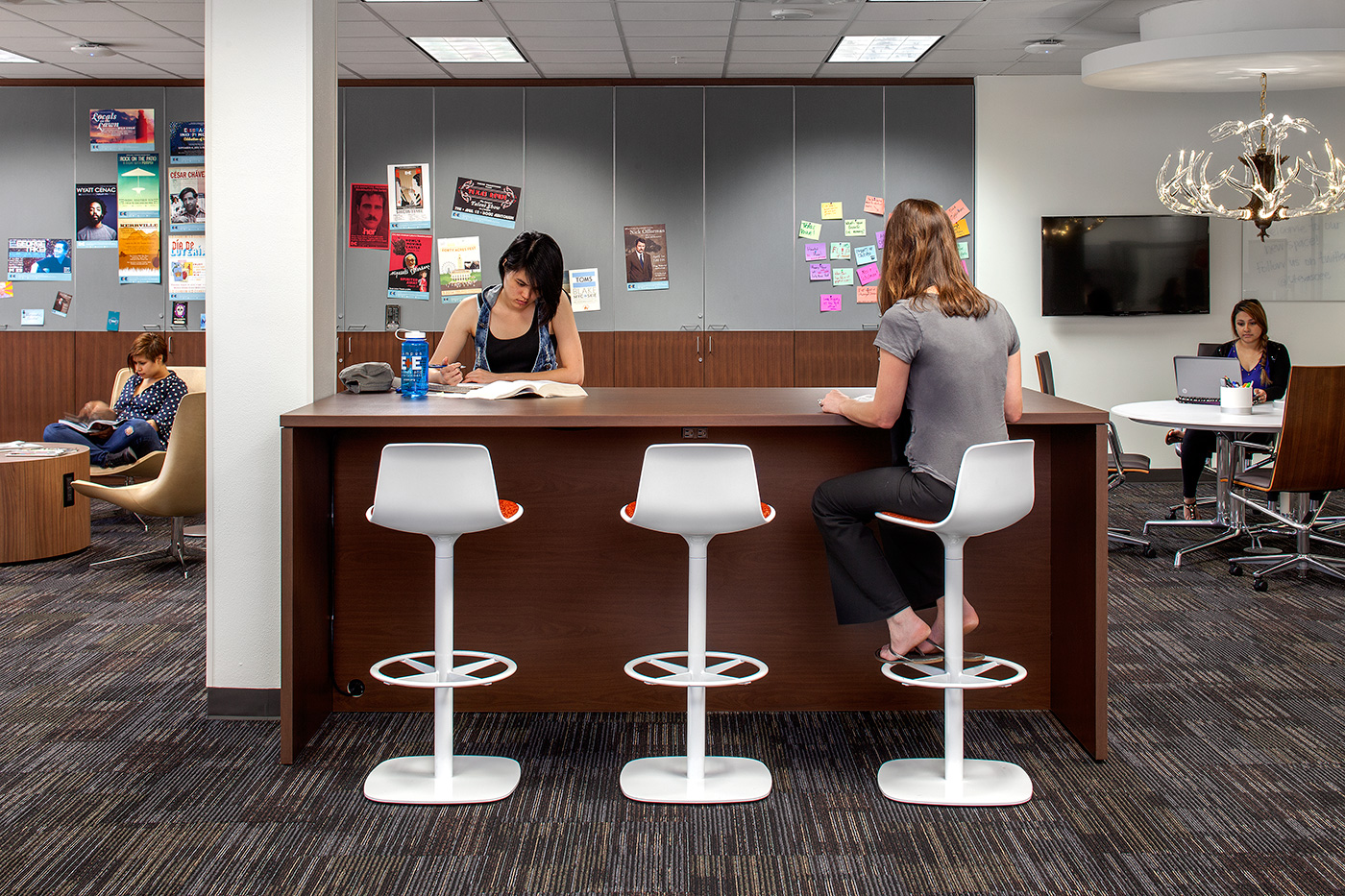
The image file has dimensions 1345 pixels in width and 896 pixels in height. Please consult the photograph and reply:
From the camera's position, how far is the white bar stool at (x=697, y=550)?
247 centimetres

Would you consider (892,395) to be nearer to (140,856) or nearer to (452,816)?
(452,816)

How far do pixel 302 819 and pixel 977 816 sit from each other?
161 cm

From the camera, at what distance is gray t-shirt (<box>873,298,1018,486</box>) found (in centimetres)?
252

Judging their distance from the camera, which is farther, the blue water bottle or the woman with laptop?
the woman with laptop

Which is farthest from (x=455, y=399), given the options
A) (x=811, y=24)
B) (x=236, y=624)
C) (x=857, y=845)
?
(x=811, y=24)

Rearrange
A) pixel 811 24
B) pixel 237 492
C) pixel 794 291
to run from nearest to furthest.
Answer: pixel 237 492, pixel 811 24, pixel 794 291

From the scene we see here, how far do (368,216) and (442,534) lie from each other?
515cm

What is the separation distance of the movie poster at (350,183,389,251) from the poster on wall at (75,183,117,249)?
167cm

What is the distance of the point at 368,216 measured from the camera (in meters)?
7.16

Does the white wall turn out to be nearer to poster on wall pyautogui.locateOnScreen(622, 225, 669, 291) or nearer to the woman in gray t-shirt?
poster on wall pyautogui.locateOnScreen(622, 225, 669, 291)

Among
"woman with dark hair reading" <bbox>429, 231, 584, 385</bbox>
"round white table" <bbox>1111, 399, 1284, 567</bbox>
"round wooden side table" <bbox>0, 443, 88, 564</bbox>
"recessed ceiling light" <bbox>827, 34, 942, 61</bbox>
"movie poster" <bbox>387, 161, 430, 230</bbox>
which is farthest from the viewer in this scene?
"movie poster" <bbox>387, 161, 430, 230</bbox>

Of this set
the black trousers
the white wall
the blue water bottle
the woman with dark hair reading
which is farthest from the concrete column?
the white wall

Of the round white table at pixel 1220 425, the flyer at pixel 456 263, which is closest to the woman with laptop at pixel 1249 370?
the round white table at pixel 1220 425

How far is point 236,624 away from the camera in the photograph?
3.07 metres
